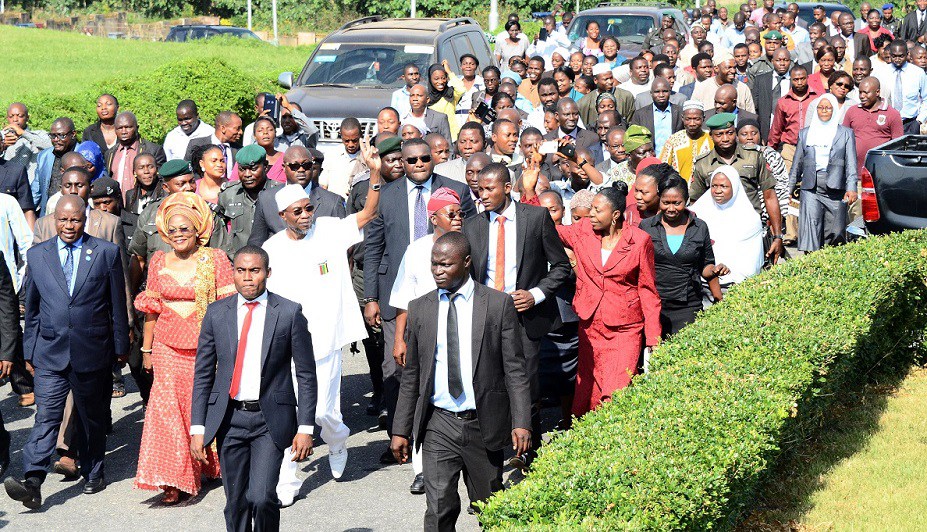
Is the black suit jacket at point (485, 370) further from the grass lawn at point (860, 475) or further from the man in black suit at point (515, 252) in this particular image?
the grass lawn at point (860, 475)

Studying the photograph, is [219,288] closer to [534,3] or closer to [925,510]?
[925,510]

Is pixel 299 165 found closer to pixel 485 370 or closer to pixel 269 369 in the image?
pixel 269 369

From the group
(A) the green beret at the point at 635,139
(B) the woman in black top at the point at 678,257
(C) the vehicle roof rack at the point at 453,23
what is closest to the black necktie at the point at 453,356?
(B) the woman in black top at the point at 678,257

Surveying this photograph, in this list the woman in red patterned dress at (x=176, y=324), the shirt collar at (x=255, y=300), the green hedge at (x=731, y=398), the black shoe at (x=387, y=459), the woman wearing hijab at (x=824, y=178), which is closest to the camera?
the green hedge at (x=731, y=398)

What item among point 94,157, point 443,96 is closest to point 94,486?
point 94,157

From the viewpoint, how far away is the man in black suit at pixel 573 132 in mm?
13180

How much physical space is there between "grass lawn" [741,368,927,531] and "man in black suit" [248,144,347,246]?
388cm

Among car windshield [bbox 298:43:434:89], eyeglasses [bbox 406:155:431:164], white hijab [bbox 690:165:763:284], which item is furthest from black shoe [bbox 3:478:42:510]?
car windshield [bbox 298:43:434:89]

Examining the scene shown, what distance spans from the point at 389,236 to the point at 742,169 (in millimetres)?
3665

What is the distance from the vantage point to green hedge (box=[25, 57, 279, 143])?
60.3 ft

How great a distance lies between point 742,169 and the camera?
11320 millimetres

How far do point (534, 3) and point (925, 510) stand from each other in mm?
48947

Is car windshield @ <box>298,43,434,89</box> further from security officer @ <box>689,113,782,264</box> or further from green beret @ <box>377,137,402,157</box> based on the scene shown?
green beret @ <box>377,137,402,157</box>

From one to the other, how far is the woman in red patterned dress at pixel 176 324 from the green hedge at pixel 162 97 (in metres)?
10.3
